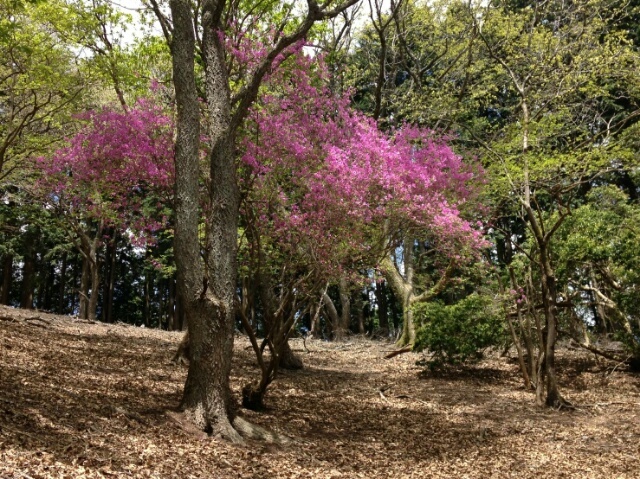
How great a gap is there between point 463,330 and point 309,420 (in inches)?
214

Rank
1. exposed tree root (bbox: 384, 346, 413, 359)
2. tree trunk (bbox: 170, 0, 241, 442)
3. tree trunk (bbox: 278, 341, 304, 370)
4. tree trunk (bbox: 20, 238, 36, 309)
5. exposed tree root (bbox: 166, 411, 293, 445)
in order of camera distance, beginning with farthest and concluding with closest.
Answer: tree trunk (bbox: 20, 238, 36, 309), exposed tree root (bbox: 384, 346, 413, 359), tree trunk (bbox: 278, 341, 304, 370), tree trunk (bbox: 170, 0, 241, 442), exposed tree root (bbox: 166, 411, 293, 445)

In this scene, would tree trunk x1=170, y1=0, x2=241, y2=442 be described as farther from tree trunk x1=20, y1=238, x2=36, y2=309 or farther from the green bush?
tree trunk x1=20, y1=238, x2=36, y2=309

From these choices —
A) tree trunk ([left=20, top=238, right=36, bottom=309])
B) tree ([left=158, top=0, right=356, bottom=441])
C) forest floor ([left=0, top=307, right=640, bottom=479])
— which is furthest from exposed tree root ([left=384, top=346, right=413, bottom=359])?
tree trunk ([left=20, top=238, right=36, bottom=309])

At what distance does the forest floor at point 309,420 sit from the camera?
4.87 meters

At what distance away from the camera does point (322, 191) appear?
7.40 m

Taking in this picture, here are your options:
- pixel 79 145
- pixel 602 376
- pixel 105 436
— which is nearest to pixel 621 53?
pixel 602 376

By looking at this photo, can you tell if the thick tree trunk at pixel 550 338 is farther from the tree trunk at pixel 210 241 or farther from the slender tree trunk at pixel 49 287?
the slender tree trunk at pixel 49 287

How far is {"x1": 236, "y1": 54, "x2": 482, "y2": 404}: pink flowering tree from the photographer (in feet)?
24.5

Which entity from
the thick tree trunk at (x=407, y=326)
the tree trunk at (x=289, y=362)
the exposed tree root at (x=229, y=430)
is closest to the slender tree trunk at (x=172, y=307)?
the thick tree trunk at (x=407, y=326)

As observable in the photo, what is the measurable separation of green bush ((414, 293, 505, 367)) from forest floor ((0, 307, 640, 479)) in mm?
646

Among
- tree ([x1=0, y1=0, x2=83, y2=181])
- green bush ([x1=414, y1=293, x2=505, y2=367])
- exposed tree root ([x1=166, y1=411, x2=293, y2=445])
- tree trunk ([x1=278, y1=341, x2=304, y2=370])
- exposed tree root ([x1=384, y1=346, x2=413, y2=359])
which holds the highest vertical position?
tree ([x1=0, y1=0, x2=83, y2=181])

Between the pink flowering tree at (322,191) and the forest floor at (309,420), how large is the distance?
1697 mm

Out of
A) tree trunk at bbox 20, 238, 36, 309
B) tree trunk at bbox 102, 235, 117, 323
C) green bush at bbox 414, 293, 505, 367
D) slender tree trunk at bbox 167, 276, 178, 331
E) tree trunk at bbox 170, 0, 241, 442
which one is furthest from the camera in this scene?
slender tree trunk at bbox 167, 276, 178, 331

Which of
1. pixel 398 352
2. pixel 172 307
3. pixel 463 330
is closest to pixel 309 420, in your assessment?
pixel 463 330
